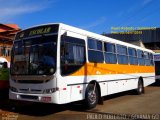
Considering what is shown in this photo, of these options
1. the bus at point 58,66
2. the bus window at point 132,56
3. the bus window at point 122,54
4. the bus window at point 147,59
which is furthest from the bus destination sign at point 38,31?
the bus window at point 147,59

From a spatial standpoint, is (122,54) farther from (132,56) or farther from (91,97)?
(91,97)

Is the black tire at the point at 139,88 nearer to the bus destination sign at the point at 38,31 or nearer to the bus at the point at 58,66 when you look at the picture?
the bus at the point at 58,66

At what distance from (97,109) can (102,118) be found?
194 centimetres

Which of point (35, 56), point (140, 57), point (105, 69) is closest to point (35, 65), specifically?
point (35, 56)

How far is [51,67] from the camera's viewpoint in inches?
394

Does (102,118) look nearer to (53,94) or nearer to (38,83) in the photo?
(53,94)

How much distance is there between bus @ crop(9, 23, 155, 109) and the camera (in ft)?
32.9

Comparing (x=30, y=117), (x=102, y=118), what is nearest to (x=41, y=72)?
(x=30, y=117)

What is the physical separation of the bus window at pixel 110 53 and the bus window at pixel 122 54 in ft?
2.19

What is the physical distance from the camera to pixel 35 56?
34.4 feet

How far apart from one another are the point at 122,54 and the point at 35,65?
682 cm

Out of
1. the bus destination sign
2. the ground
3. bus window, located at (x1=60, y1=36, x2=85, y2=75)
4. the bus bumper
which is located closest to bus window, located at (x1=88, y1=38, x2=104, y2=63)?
bus window, located at (x1=60, y1=36, x2=85, y2=75)

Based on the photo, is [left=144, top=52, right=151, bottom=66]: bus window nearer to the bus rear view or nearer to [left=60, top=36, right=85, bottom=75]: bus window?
[left=60, top=36, right=85, bottom=75]: bus window

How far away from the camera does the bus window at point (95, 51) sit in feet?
40.1
